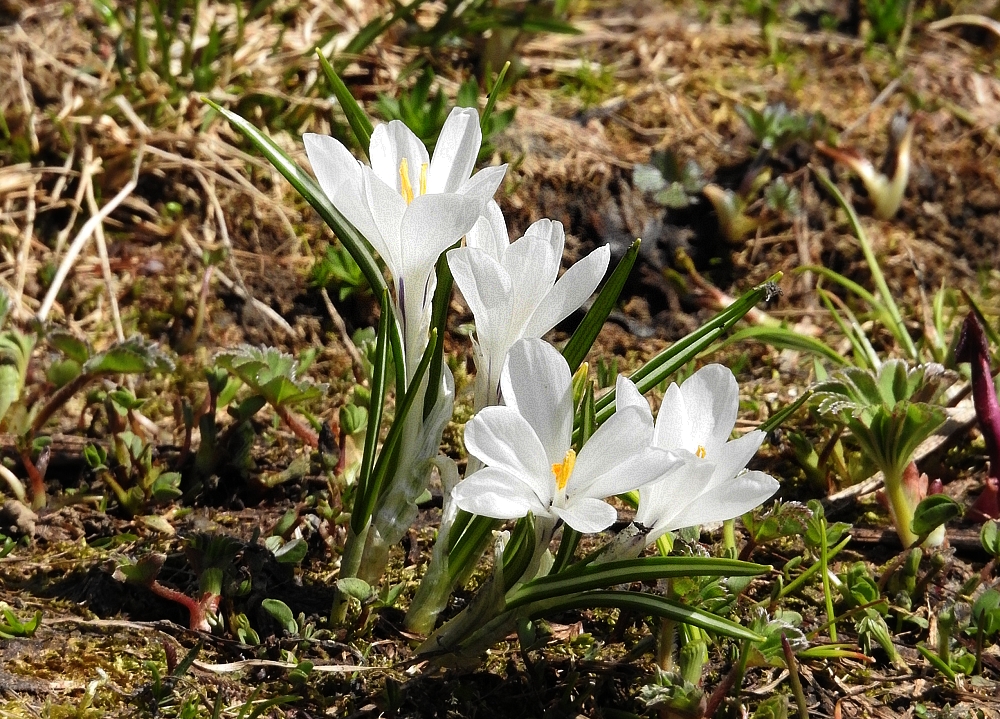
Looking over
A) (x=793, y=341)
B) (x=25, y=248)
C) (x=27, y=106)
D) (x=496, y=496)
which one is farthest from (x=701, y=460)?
(x=27, y=106)

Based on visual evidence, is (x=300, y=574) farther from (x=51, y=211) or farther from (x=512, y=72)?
(x=512, y=72)

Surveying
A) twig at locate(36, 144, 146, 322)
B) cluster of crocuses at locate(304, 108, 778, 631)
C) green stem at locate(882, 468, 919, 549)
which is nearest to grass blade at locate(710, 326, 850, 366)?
green stem at locate(882, 468, 919, 549)

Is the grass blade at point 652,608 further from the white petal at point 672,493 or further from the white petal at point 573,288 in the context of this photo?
the white petal at point 573,288

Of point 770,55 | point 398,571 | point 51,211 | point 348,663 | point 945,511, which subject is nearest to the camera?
point 348,663

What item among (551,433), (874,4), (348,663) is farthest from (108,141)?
(874,4)

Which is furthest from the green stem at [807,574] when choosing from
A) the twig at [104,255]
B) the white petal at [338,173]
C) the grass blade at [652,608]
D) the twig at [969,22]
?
the twig at [969,22]

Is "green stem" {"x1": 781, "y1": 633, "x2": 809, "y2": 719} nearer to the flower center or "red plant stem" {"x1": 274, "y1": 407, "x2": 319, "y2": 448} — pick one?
the flower center
